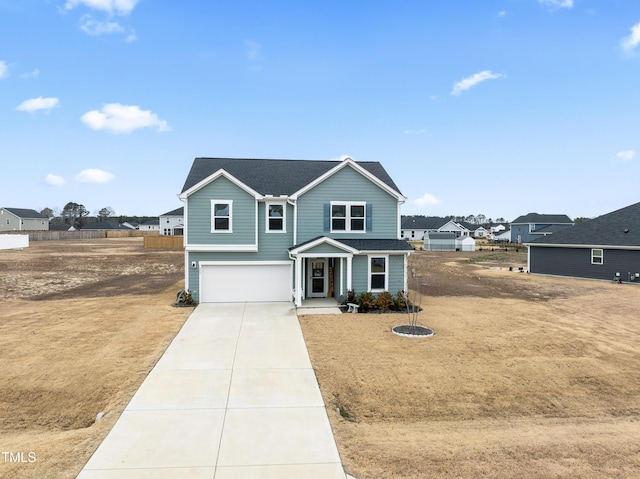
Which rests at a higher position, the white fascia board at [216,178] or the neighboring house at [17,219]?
the neighboring house at [17,219]

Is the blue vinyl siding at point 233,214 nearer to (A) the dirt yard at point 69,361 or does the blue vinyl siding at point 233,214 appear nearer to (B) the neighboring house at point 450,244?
(A) the dirt yard at point 69,361

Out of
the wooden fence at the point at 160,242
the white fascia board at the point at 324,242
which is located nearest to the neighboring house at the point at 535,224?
the white fascia board at the point at 324,242

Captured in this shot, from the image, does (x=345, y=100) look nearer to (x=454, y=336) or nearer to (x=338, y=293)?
(x=338, y=293)

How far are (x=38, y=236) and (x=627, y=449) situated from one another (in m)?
91.8

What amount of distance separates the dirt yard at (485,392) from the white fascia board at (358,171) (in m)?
5.78

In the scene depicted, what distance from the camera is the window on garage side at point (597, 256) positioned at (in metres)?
27.1

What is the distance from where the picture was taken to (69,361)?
9.91m

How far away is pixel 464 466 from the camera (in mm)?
5410

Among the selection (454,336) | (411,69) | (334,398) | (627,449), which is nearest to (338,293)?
(454,336)

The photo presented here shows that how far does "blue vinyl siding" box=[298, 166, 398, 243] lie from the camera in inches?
717

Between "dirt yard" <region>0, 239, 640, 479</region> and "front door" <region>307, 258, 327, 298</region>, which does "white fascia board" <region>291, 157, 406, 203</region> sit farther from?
"dirt yard" <region>0, 239, 640, 479</region>

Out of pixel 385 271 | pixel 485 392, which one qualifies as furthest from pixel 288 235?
pixel 485 392

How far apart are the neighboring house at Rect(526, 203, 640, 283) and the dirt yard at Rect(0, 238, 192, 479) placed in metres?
27.5

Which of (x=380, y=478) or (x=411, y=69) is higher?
(x=411, y=69)
